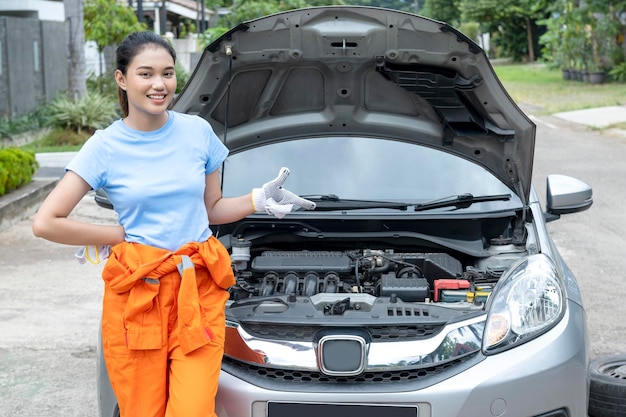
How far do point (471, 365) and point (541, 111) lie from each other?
22315 mm

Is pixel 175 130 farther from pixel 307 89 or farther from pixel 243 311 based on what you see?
pixel 307 89

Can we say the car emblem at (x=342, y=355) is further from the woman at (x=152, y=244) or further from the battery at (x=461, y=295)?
the battery at (x=461, y=295)

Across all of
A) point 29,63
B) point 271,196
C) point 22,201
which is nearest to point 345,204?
point 271,196

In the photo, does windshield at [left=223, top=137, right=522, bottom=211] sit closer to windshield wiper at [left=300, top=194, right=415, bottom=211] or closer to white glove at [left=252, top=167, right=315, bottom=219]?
windshield wiper at [left=300, top=194, right=415, bottom=211]

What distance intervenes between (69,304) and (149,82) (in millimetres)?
4092

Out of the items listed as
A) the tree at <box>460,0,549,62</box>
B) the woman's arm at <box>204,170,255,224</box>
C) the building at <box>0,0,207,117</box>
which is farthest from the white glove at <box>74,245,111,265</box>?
the tree at <box>460,0,549,62</box>

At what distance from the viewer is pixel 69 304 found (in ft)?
23.6

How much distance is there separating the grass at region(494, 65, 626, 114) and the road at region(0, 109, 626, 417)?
13974 mm

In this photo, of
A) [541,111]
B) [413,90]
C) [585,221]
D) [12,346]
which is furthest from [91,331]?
[541,111]

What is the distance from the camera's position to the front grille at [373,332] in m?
3.67

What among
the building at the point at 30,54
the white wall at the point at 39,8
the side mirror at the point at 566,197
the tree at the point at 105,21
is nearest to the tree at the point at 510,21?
the tree at the point at 105,21

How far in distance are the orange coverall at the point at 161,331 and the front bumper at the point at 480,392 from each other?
0.18 m

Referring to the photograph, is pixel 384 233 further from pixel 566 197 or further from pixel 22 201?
pixel 22 201

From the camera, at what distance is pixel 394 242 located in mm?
4863
